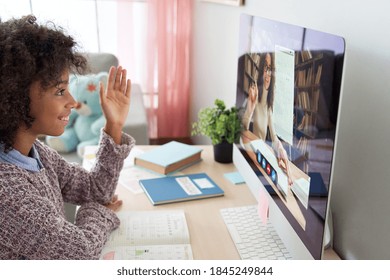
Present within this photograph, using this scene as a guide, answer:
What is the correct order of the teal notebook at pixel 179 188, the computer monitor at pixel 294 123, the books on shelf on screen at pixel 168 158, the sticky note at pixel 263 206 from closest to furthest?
1. the computer monitor at pixel 294 123
2. the sticky note at pixel 263 206
3. the teal notebook at pixel 179 188
4. the books on shelf on screen at pixel 168 158

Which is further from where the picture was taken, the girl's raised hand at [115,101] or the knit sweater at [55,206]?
the girl's raised hand at [115,101]

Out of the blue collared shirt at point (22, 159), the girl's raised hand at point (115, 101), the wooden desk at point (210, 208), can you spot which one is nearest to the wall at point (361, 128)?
the wooden desk at point (210, 208)

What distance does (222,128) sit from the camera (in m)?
1.37

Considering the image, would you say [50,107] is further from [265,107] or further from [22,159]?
[265,107]

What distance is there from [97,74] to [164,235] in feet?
5.22

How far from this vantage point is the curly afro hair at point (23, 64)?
2.50ft

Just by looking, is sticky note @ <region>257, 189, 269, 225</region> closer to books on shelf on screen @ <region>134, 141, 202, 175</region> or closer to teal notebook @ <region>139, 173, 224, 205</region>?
teal notebook @ <region>139, 173, 224, 205</region>

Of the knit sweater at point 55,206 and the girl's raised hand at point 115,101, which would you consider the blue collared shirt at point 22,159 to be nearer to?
the knit sweater at point 55,206

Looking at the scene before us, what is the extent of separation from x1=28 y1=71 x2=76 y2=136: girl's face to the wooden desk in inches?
14.7

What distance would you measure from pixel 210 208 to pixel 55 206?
0.44 m

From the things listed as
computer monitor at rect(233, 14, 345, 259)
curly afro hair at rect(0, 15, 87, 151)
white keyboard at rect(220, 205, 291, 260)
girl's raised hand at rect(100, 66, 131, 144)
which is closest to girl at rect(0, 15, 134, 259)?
curly afro hair at rect(0, 15, 87, 151)

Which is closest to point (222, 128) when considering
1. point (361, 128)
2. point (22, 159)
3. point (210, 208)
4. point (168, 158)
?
point (168, 158)

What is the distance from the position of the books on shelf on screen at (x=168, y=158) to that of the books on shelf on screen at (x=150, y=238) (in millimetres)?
256
